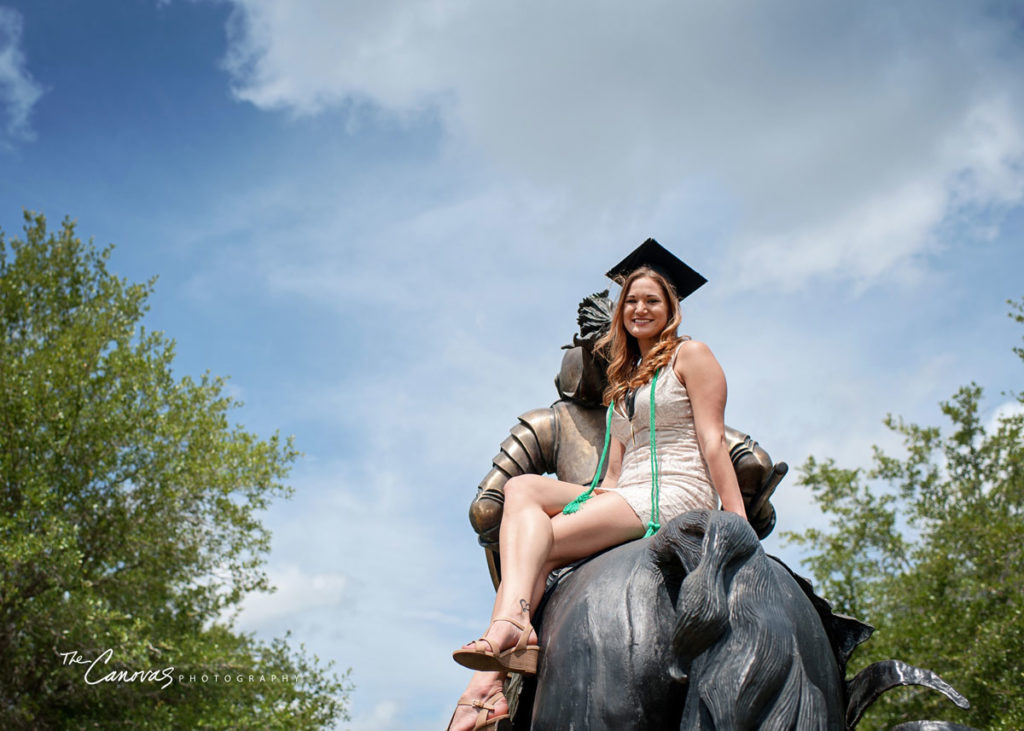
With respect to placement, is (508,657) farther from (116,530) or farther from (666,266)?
(116,530)

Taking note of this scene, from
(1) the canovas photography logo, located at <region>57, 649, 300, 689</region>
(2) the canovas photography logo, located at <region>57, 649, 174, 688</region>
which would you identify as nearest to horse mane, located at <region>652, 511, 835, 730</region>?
(1) the canovas photography logo, located at <region>57, 649, 300, 689</region>

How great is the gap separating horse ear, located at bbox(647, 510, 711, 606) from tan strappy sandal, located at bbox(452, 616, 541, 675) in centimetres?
44

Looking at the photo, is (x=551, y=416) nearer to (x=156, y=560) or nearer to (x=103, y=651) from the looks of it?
(x=103, y=651)

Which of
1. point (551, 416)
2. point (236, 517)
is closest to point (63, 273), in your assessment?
point (236, 517)

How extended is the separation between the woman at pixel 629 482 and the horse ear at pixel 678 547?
17.6 inches

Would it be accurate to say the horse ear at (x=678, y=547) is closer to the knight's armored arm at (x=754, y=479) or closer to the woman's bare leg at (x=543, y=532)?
the woman's bare leg at (x=543, y=532)

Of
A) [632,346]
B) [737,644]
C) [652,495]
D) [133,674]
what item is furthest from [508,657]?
[133,674]

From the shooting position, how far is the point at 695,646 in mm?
2377

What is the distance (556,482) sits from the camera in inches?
132

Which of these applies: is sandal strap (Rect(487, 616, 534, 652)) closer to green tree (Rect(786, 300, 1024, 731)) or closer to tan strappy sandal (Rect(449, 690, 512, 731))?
tan strappy sandal (Rect(449, 690, 512, 731))

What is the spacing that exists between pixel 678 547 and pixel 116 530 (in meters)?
14.7

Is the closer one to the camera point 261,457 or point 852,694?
point 852,694

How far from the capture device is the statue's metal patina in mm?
2299

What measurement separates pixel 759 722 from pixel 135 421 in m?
14.8
